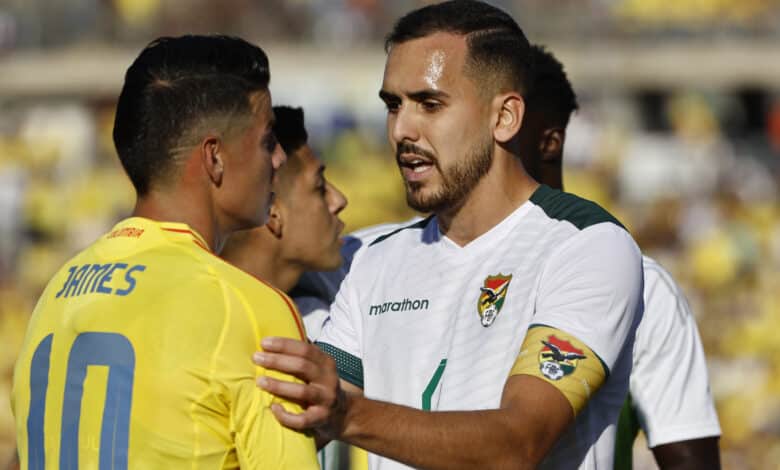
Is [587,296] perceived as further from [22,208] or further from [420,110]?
[22,208]

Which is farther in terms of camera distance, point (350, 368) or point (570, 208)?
point (350, 368)

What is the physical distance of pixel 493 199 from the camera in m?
3.86

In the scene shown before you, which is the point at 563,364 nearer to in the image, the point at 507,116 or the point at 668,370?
the point at 507,116

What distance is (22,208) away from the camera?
896 inches

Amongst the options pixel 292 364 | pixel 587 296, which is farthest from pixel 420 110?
pixel 292 364

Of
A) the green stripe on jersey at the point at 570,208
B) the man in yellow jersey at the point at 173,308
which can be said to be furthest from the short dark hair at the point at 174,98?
the green stripe on jersey at the point at 570,208

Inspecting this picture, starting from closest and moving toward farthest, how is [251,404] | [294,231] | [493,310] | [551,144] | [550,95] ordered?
[251,404]
[493,310]
[294,231]
[551,144]
[550,95]

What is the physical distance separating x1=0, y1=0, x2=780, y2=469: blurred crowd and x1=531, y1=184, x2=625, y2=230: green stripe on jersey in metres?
8.57

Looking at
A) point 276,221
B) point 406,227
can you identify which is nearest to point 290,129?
point 276,221

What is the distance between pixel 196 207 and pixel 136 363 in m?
0.44

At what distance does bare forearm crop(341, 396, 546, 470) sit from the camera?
123 inches

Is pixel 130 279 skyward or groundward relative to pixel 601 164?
skyward

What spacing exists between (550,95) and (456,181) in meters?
1.45

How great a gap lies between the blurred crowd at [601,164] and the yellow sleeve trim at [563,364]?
29.3ft
